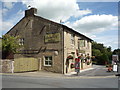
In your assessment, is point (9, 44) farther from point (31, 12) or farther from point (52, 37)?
point (52, 37)

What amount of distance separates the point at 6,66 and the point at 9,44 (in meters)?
4.37

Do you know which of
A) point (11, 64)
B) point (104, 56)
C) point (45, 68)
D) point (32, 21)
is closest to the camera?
point (11, 64)

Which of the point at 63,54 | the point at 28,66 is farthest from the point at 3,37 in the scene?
the point at 63,54

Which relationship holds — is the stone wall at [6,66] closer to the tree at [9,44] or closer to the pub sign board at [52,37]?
the tree at [9,44]

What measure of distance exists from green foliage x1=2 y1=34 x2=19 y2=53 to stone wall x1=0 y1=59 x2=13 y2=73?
3.56m

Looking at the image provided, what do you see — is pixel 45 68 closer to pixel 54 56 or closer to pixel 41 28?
pixel 54 56

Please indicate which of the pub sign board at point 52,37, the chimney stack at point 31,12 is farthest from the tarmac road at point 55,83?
the chimney stack at point 31,12

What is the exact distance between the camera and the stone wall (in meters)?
19.5

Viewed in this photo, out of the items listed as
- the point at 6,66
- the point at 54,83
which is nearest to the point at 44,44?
the point at 6,66

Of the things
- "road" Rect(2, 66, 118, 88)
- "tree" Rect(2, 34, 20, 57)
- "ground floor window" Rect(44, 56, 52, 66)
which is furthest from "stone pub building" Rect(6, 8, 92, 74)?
"road" Rect(2, 66, 118, 88)

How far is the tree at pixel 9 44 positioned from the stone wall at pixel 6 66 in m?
3.56

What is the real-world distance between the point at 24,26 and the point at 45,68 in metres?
7.60

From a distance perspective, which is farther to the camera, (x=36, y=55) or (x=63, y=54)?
(x=36, y=55)

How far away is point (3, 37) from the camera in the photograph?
23094 mm
